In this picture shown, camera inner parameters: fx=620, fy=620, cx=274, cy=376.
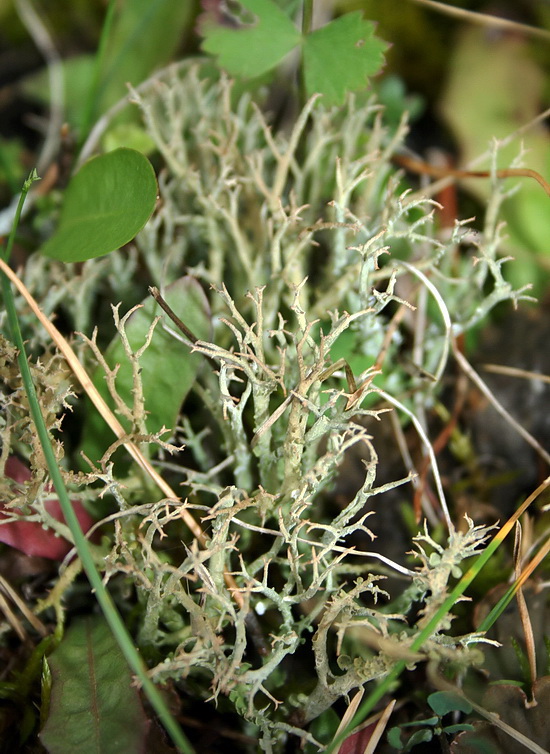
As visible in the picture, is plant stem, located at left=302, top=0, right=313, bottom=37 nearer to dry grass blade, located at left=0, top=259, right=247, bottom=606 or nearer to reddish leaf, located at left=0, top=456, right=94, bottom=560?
dry grass blade, located at left=0, top=259, right=247, bottom=606

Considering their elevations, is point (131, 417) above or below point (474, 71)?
below

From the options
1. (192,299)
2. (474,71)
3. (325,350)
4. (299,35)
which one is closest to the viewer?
(325,350)

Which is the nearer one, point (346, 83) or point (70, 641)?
point (70, 641)

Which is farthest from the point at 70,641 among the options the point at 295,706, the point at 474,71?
the point at 474,71

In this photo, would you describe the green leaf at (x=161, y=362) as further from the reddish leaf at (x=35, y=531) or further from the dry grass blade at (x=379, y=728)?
the dry grass blade at (x=379, y=728)

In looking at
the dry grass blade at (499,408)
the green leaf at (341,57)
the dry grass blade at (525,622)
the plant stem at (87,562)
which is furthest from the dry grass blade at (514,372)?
the plant stem at (87,562)

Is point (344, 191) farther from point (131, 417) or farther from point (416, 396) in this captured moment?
point (131, 417)

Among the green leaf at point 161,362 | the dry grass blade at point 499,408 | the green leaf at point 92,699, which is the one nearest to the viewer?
the green leaf at point 92,699
